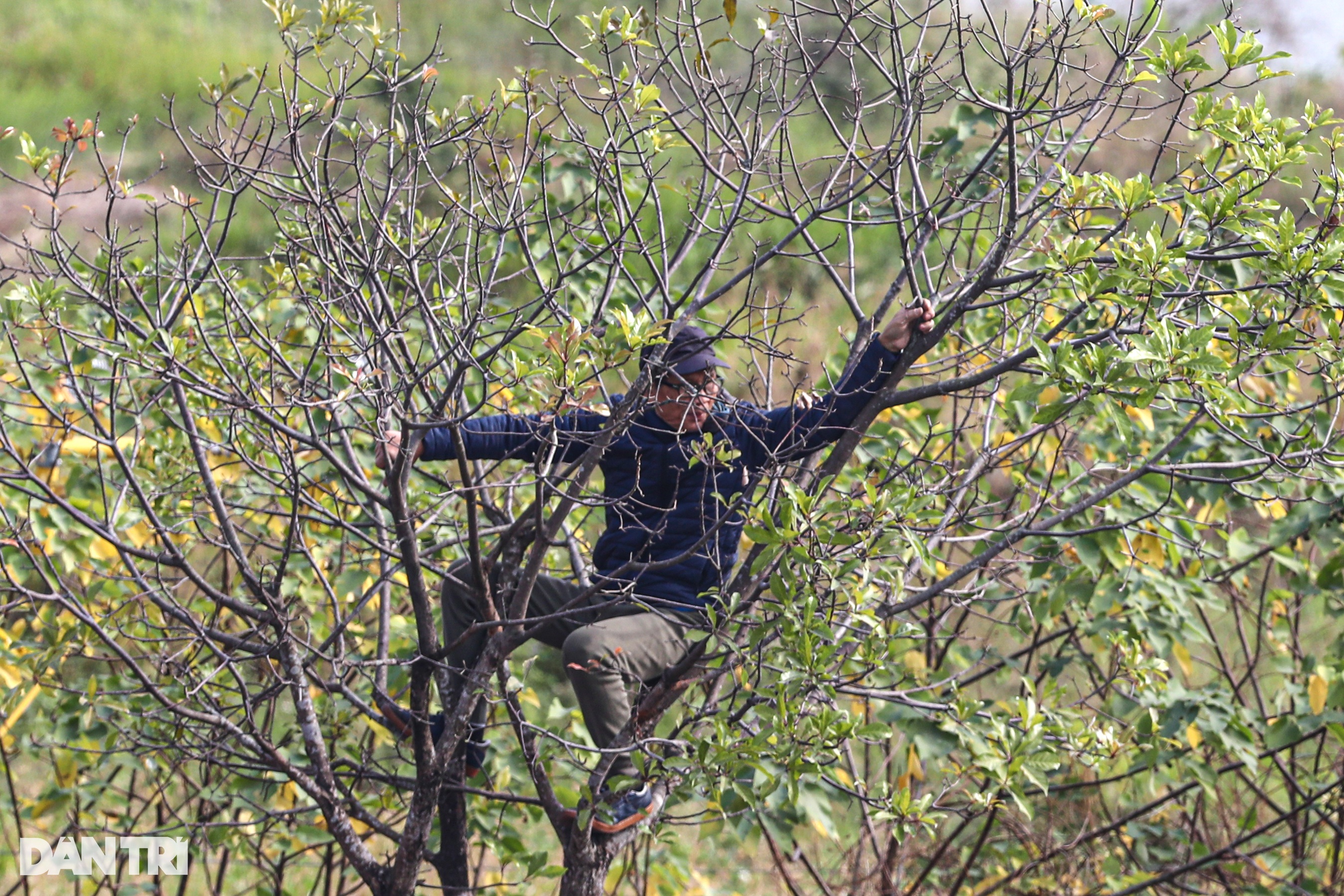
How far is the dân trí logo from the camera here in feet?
12.3

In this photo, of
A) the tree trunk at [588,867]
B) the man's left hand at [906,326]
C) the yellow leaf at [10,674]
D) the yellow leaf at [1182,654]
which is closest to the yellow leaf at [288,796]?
the yellow leaf at [10,674]

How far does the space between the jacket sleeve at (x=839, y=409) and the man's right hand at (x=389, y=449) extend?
31.4 inches

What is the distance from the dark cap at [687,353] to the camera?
101 inches

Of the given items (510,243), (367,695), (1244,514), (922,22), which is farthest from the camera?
(1244,514)

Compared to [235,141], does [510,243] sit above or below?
above

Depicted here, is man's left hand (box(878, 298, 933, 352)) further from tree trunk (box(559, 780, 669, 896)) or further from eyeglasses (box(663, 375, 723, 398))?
tree trunk (box(559, 780, 669, 896))

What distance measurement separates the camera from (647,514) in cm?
324

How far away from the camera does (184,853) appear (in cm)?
378

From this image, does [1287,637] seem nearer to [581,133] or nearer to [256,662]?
[581,133]

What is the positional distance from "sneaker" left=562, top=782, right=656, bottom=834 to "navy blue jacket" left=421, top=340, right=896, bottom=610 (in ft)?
1.47

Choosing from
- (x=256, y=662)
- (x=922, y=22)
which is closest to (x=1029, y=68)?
(x=922, y=22)

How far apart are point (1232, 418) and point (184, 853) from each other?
3184 millimetres

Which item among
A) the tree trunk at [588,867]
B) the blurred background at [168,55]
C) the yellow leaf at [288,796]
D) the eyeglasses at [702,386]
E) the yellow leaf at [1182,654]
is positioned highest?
the blurred background at [168,55]

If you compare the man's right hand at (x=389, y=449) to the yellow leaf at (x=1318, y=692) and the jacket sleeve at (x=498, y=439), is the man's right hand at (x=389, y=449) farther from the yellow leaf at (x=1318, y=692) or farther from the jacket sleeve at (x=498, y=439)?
the yellow leaf at (x=1318, y=692)
